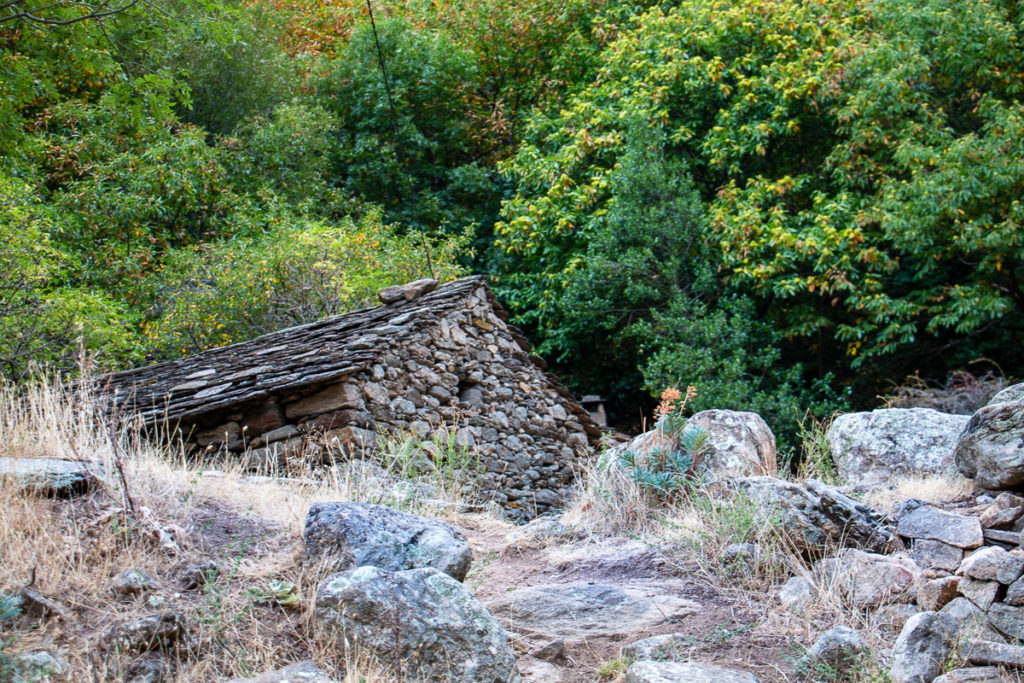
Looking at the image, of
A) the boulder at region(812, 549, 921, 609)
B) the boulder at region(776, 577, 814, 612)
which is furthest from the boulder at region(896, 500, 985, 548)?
the boulder at region(776, 577, 814, 612)

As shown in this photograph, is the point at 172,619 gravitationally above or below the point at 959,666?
above

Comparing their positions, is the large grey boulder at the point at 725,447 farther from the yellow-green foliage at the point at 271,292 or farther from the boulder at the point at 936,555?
the yellow-green foliage at the point at 271,292

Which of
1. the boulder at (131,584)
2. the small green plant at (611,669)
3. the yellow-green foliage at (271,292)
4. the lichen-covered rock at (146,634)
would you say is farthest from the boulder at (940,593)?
the yellow-green foliage at (271,292)

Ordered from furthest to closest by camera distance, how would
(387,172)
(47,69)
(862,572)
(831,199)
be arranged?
(387,172) < (831,199) < (47,69) < (862,572)

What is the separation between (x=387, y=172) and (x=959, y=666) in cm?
1680

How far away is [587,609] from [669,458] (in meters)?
2.12

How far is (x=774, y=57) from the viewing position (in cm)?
1603

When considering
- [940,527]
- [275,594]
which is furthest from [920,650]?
[275,594]

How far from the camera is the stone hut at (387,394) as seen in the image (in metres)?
8.41

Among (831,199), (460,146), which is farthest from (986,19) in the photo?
(460,146)

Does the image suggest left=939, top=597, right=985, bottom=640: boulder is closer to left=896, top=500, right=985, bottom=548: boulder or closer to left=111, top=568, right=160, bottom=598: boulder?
left=896, top=500, right=985, bottom=548: boulder

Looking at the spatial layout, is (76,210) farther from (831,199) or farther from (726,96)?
(831,199)

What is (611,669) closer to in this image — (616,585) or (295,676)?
(616,585)

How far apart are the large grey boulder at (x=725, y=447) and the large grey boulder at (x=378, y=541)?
8.54ft
